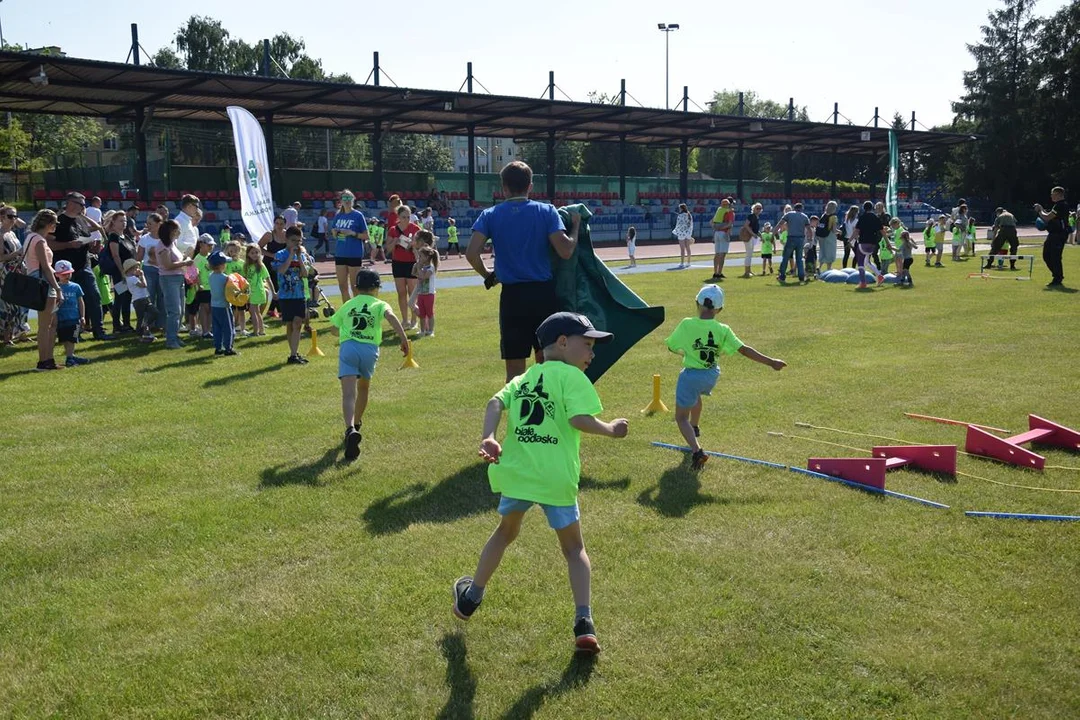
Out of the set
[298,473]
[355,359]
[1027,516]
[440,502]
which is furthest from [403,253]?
[1027,516]

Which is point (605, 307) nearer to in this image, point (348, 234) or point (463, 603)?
point (463, 603)

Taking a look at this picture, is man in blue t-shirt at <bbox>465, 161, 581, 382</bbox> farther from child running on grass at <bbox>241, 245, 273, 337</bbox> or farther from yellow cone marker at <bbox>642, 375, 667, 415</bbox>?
child running on grass at <bbox>241, 245, 273, 337</bbox>

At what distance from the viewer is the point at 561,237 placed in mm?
7012

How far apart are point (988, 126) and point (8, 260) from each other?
74.8 m

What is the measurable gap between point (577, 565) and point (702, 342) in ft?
10.9

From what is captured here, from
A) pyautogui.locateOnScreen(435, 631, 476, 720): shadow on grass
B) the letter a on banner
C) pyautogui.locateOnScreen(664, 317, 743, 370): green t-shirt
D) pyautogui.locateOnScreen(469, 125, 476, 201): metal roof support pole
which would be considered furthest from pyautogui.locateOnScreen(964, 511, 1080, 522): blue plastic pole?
pyautogui.locateOnScreen(469, 125, 476, 201): metal roof support pole

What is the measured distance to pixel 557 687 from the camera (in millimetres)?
3885

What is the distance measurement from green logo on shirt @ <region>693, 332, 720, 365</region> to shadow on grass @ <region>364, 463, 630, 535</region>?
3.97ft

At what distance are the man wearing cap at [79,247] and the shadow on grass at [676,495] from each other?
1004cm

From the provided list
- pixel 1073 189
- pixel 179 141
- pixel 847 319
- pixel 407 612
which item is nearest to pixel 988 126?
pixel 1073 189

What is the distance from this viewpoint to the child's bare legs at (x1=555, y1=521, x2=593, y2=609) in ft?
13.6

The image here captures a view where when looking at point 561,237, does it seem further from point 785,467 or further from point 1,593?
point 1,593

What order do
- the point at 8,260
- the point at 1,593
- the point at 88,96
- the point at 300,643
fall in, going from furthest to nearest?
the point at 88,96 < the point at 8,260 < the point at 1,593 < the point at 300,643

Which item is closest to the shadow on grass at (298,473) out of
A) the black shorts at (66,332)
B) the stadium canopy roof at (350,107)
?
the black shorts at (66,332)
